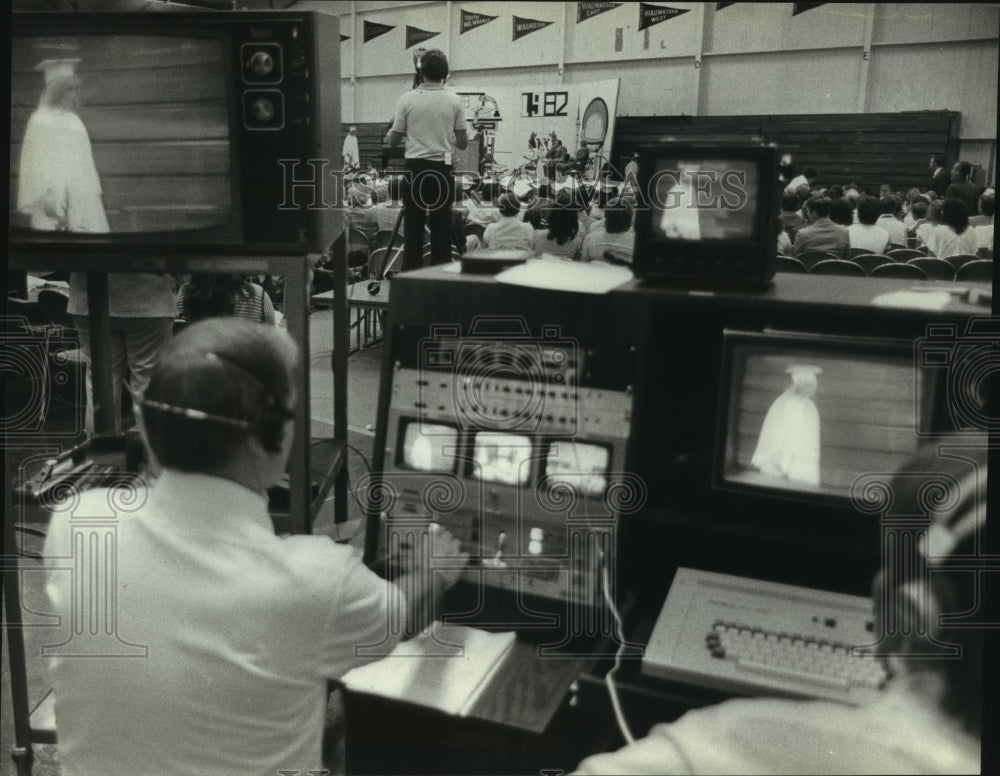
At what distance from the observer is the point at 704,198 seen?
1.29 meters

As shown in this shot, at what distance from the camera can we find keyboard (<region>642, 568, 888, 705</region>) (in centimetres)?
130

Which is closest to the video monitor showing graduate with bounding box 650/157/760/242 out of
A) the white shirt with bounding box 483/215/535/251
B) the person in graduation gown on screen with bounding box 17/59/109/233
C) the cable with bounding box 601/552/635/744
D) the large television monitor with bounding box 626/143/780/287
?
the large television monitor with bounding box 626/143/780/287

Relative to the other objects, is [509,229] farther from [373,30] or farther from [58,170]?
[58,170]

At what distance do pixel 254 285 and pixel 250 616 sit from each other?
55cm

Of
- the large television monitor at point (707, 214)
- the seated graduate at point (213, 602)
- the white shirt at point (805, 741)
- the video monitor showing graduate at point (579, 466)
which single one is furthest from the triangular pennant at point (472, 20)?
the white shirt at point (805, 741)

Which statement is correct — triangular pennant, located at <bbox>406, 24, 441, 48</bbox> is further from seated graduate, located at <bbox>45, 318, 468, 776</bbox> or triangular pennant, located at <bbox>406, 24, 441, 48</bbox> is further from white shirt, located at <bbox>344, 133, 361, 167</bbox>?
seated graduate, located at <bbox>45, 318, 468, 776</bbox>

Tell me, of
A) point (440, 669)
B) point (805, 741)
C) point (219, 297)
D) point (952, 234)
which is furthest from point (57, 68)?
point (805, 741)

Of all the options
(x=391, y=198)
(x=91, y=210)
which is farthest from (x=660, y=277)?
(x=91, y=210)

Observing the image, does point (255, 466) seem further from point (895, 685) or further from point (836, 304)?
Answer: point (895, 685)

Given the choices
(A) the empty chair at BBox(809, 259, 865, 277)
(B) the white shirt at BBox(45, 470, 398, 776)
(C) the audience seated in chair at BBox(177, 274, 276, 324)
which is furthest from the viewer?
(C) the audience seated in chair at BBox(177, 274, 276, 324)

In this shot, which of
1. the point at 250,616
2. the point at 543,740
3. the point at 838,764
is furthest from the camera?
the point at 543,740

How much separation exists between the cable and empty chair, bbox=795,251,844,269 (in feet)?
1.93

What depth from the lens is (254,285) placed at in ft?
4.76

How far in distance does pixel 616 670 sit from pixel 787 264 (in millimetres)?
723
